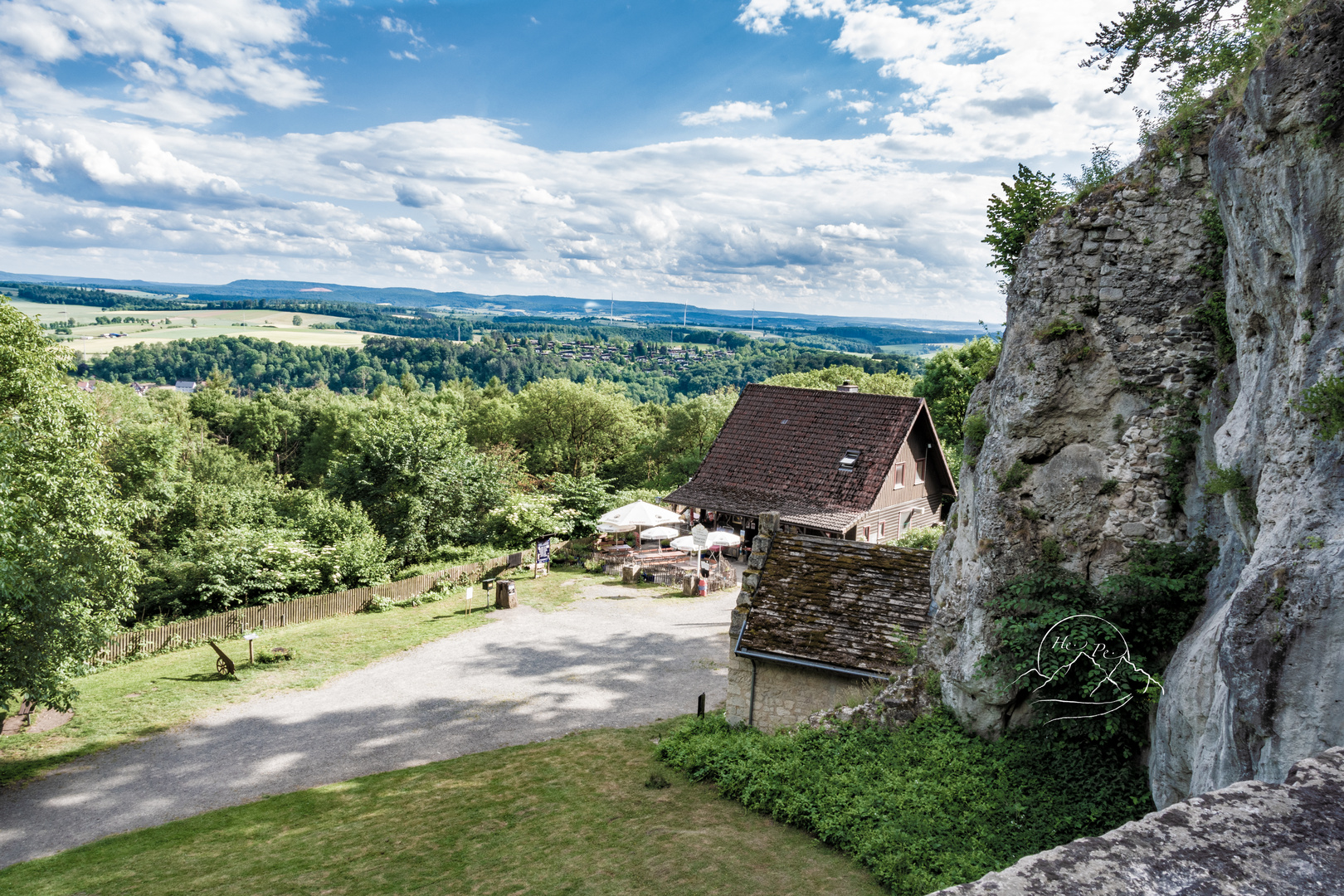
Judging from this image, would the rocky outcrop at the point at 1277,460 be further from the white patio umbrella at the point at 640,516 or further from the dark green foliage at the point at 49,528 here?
the white patio umbrella at the point at 640,516

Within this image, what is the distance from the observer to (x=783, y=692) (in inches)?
537

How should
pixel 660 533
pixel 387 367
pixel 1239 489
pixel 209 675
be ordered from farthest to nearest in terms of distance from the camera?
pixel 387 367, pixel 660 533, pixel 209 675, pixel 1239 489

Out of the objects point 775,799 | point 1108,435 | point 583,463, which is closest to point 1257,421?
point 1108,435

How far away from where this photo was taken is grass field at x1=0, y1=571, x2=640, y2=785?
15766mm

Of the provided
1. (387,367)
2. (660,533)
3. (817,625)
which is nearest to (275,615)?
(660,533)

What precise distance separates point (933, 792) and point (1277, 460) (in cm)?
595

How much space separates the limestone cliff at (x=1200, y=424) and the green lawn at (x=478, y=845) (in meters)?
3.89

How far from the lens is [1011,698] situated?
10500 millimetres

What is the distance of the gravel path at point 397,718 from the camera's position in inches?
524

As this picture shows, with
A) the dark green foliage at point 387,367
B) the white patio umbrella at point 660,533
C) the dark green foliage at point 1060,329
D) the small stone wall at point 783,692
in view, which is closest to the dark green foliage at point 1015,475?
the dark green foliage at point 1060,329

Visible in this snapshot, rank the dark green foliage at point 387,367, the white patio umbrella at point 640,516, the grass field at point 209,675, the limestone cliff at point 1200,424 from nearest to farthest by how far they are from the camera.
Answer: the limestone cliff at point 1200,424
the grass field at point 209,675
the white patio umbrella at point 640,516
the dark green foliage at point 387,367

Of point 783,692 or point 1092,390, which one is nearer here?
point 1092,390

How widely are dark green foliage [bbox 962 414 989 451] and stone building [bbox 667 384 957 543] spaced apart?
15319 millimetres

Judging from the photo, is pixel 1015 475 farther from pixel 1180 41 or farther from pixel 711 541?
pixel 711 541
